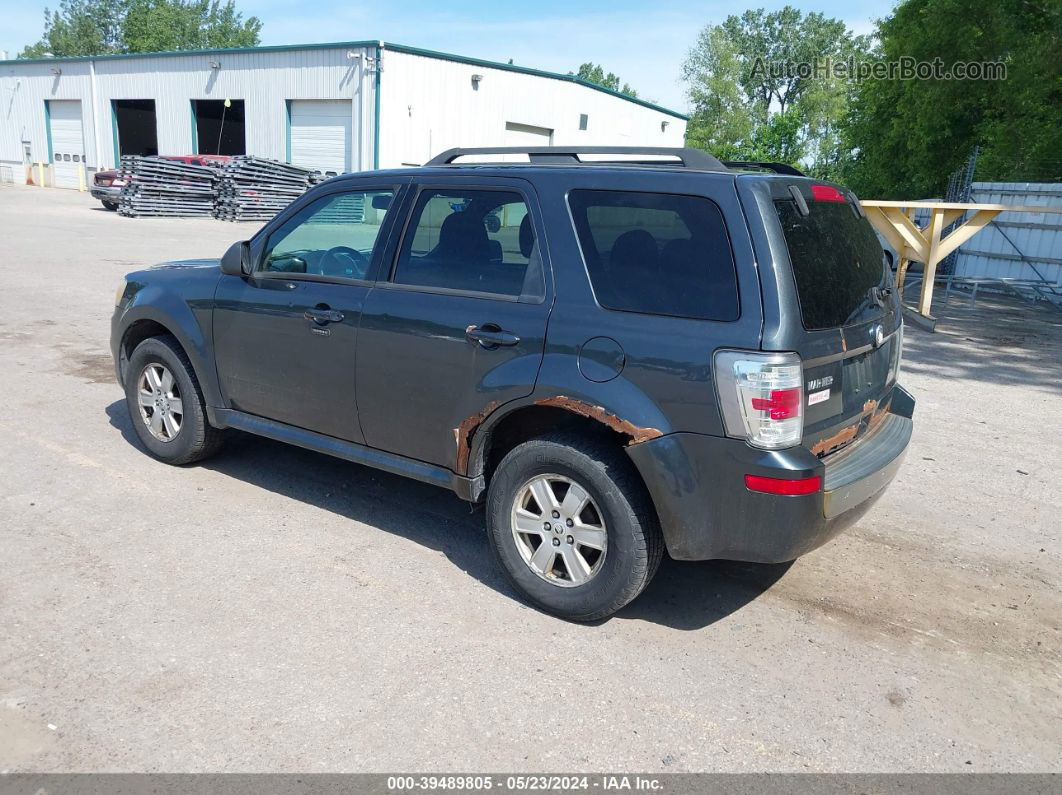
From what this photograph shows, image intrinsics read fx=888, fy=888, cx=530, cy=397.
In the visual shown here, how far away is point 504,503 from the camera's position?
406 cm

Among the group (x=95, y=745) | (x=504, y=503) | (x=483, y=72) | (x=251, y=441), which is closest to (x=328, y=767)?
(x=95, y=745)

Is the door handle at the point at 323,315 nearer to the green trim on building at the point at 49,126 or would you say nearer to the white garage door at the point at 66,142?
the white garage door at the point at 66,142

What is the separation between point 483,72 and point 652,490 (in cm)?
3151

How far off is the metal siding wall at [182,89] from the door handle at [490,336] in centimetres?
2767

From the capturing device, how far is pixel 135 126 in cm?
4478

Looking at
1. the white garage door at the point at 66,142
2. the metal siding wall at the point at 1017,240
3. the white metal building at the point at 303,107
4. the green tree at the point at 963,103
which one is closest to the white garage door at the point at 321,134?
the white metal building at the point at 303,107

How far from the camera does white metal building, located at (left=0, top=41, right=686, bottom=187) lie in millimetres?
30188

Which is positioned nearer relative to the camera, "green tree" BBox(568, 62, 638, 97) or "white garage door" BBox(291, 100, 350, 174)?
"white garage door" BBox(291, 100, 350, 174)

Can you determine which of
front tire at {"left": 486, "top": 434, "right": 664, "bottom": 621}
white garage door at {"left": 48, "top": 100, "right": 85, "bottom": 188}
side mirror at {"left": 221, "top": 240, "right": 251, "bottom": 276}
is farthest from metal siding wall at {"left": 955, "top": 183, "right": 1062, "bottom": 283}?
white garage door at {"left": 48, "top": 100, "right": 85, "bottom": 188}

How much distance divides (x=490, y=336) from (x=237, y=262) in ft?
6.14

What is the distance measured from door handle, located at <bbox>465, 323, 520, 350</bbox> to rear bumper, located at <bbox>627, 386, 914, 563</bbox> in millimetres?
755

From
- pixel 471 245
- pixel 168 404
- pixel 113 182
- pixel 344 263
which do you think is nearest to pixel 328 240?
pixel 344 263

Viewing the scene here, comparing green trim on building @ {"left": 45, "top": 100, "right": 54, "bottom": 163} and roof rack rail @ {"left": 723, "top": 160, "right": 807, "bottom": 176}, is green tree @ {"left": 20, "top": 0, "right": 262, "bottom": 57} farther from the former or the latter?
roof rack rail @ {"left": 723, "top": 160, "right": 807, "bottom": 176}

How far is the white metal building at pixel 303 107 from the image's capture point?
30188 millimetres
